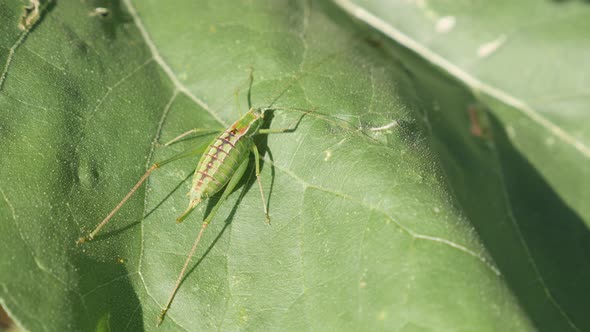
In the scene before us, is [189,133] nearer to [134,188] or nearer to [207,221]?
[134,188]

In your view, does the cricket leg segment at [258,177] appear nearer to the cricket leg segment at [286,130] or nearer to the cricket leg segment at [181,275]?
the cricket leg segment at [286,130]

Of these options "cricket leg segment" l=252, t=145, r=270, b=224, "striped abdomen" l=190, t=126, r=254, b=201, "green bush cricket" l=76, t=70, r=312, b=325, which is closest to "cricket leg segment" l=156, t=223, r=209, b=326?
"green bush cricket" l=76, t=70, r=312, b=325

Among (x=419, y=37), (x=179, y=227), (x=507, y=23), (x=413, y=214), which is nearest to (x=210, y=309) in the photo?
(x=179, y=227)

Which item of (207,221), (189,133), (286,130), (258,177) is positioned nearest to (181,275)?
(207,221)

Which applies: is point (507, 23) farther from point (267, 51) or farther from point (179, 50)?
point (179, 50)

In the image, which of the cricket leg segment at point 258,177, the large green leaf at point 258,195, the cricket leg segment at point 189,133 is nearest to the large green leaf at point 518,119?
the large green leaf at point 258,195

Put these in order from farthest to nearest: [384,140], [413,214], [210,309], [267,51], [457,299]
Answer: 1. [267,51]
2. [384,140]
3. [210,309]
4. [413,214]
5. [457,299]

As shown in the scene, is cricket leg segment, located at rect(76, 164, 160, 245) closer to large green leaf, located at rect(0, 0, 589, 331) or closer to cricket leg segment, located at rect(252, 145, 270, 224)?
large green leaf, located at rect(0, 0, 589, 331)
